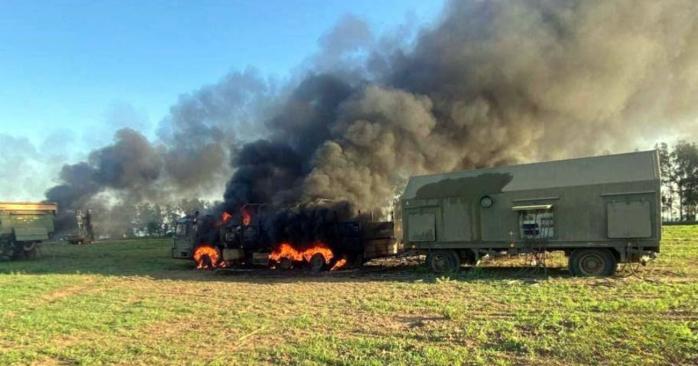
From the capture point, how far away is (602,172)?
16.2m

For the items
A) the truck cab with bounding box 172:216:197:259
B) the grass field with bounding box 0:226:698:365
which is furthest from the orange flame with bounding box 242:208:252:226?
the grass field with bounding box 0:226:698:365

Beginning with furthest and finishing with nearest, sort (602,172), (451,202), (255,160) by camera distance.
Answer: (255,160) → (451,202) → (602,172)

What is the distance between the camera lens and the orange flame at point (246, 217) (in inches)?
987

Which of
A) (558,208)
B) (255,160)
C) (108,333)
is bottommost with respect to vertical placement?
(108,333)

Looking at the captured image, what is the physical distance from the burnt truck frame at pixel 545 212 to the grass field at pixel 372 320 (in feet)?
3.13

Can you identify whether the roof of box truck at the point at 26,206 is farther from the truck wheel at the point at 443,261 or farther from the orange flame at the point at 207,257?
the truck wheel at the point at 443,261

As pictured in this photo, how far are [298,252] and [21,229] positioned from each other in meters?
21.1

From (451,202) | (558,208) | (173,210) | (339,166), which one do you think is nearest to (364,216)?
(339,166)

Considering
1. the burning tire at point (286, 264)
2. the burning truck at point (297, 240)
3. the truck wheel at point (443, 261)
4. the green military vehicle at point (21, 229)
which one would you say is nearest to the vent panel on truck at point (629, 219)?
the truck wheel at point (443, 261)

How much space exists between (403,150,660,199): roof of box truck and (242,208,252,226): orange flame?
885 cm

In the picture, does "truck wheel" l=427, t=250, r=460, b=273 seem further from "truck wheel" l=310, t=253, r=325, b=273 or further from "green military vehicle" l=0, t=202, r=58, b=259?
"green military vehicle" l=0, t=202, r=58, b=259

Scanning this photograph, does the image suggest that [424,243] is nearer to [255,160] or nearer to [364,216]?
[364,216]

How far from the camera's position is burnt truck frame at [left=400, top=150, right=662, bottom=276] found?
15570 mm

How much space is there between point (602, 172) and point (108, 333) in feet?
45.7
